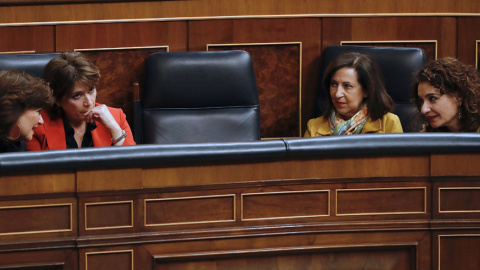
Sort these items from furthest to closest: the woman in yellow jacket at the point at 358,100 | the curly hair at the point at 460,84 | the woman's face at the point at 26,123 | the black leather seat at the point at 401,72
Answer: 1. the black leather seat at the point at 401,72
2. the woman in yellow jacket at the point at 358,100
3. the curly hair at the point at 460,84
4. the woman's face at the point at 26,123

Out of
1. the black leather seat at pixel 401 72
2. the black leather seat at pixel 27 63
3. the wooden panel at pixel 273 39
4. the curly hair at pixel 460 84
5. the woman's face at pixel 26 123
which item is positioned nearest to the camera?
the woman's face at pixel 26 123

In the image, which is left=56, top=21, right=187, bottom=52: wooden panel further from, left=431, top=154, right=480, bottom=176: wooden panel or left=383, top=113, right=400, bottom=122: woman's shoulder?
left=431, top=154, right=480, bottom=176: wooden panel

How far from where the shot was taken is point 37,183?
1039mm

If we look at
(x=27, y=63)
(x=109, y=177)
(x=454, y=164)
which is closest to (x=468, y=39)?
(x=454, y=164)

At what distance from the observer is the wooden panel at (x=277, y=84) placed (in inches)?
76.2

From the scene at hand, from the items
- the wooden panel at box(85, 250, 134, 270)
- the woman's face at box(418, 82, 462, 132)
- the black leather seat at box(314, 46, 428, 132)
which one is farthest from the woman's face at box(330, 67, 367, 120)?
the wooden panel at box(85, 250, 134, 270)

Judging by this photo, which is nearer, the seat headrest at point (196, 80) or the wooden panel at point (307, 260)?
the wooden panel at point (307, 260)

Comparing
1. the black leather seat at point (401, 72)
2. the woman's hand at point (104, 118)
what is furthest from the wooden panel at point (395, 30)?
the woman's hand at point (104, 118)

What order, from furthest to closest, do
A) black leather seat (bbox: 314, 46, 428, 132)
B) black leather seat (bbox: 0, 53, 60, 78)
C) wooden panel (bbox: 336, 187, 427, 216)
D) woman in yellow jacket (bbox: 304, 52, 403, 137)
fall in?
black leather seat (bbox: 314, 46, 428, 132)
woman in yellow jacket (bbox: 304, 52, 403, 137)
black leather seat (bbox: 0, 53, 60, 78)
wooden panel (bbox: 336, 187, 427, 216)

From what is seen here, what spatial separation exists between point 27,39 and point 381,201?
1.10 m

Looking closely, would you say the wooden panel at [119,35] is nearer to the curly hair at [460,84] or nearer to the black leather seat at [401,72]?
the black leather seat at [401,72]

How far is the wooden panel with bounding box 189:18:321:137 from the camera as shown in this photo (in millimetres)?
1917

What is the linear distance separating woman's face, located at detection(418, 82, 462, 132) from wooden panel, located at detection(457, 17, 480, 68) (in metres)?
0.60

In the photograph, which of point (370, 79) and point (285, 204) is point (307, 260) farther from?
point (370, 79)
